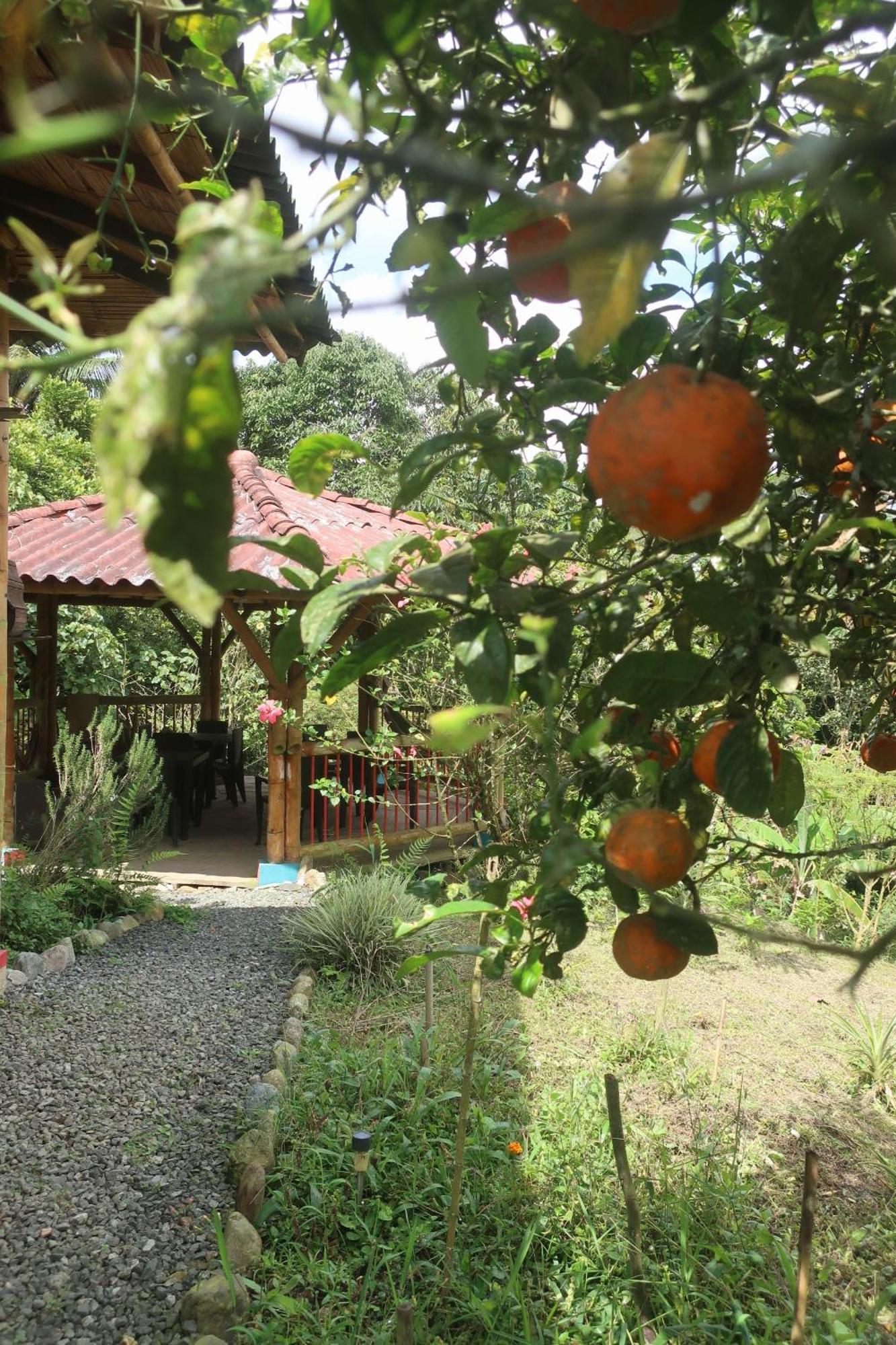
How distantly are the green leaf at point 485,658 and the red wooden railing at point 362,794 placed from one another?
15.8ft

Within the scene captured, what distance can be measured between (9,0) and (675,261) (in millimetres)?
744

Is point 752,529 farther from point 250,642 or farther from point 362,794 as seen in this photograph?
point 250,642

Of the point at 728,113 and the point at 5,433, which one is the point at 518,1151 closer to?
the point at 728,113

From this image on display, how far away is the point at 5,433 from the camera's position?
12.9 ft

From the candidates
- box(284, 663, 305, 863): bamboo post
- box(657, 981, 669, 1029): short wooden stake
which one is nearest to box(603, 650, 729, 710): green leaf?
box(657, 981, 669, 1029): short wooden stake

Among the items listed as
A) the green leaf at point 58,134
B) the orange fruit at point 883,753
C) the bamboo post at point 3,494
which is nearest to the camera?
the green leaf at point 58,134

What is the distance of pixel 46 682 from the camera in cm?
915

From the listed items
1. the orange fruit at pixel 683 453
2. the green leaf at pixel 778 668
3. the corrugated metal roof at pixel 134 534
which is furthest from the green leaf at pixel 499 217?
the corrugated metal roof at pixel 134 534

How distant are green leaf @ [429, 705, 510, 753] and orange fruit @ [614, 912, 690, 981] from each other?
36 centimetres

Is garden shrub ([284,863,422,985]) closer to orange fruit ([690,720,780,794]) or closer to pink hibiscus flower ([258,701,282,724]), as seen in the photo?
pink hibiscus flower ([258,701,282,724])

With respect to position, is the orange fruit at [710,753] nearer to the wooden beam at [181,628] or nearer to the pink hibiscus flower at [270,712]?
the pink hibiscus flower at [270,712]

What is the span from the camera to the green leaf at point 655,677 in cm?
74

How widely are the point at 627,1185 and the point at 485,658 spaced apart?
5.14 feet

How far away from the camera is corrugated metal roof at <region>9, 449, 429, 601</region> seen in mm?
6574
